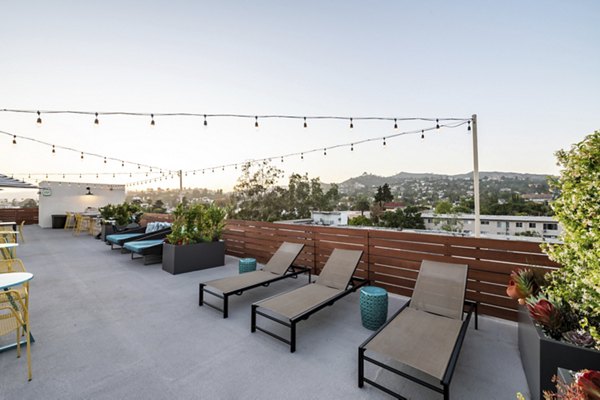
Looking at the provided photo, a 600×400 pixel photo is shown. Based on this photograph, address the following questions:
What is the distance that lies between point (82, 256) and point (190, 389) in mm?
7377

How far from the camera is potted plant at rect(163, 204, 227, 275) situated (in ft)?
18.1

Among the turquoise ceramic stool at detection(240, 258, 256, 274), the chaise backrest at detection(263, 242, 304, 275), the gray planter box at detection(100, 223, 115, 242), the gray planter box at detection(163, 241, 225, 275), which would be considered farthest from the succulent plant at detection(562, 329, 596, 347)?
the gray planter box at detection(100, 223, 115, 242)

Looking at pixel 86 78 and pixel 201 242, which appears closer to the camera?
pixel 201 242

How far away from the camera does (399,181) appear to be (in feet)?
113

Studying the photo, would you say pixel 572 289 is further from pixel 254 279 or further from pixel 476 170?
pixel 476 170

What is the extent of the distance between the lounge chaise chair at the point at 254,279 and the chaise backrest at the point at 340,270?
67 cm

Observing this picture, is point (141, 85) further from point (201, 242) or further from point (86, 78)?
point (201, 242)

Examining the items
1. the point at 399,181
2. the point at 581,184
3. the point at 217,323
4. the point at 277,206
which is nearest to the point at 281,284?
the point at 217,323

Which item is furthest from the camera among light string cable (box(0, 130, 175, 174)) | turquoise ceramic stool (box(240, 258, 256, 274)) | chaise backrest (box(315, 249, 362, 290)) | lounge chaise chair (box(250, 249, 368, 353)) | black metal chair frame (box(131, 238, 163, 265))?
light string cable (box(0, 130, 175, 174))

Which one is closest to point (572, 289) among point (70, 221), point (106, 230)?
point (106, 230)

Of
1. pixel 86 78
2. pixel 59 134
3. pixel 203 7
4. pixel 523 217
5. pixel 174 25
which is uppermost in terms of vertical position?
pixel 203 7

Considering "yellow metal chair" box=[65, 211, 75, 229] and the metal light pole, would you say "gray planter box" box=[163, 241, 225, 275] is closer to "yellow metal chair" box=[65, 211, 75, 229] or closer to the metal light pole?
the metal light pole

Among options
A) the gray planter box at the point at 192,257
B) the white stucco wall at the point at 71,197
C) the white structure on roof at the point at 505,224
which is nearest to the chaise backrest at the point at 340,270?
the gray planter box at the point at 192,257

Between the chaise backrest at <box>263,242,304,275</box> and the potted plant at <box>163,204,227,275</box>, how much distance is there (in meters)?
1.95
